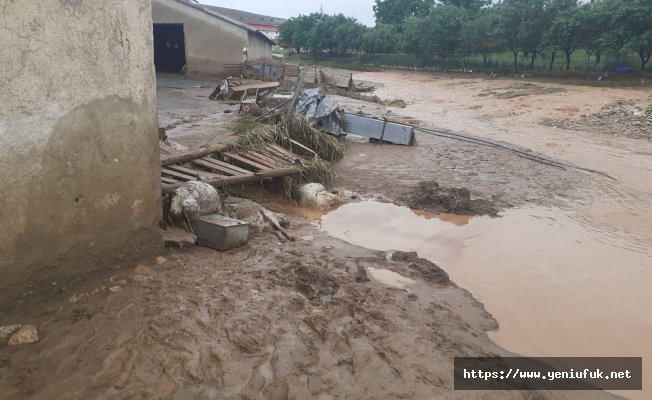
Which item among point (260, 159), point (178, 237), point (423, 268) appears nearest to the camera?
point (178, 237)

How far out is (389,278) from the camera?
453 centimetres

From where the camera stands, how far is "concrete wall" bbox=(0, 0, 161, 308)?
9.38ft

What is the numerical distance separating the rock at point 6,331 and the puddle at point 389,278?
9.66ft

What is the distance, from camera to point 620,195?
25.5ft

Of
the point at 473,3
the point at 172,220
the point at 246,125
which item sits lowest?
the point at 172,220

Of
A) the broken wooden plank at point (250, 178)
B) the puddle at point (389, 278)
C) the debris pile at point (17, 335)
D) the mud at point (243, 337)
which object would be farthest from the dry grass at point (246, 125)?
the debris pile at point (17, 335)

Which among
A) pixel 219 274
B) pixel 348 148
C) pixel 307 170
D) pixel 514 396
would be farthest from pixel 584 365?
pixel 348 148

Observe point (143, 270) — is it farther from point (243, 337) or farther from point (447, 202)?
point (447, 202)

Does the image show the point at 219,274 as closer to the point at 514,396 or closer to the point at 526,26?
the point at 514,396

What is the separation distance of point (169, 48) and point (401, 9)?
4243 cm

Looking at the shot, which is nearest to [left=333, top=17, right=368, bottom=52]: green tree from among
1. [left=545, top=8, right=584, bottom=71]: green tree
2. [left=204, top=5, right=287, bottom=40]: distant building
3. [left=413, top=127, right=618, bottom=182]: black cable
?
[left=204, top=5, right=287, bottom=40]: distant building

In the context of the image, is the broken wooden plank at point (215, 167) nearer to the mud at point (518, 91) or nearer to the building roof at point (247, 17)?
the mud at point (518, 91)

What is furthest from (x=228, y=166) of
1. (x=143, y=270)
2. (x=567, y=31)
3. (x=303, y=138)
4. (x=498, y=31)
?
(x=498, y=31)

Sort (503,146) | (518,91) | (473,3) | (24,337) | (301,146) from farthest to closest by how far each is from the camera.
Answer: (473,3) < (518,91) < (503,146) < (301,146) < (24,337)
